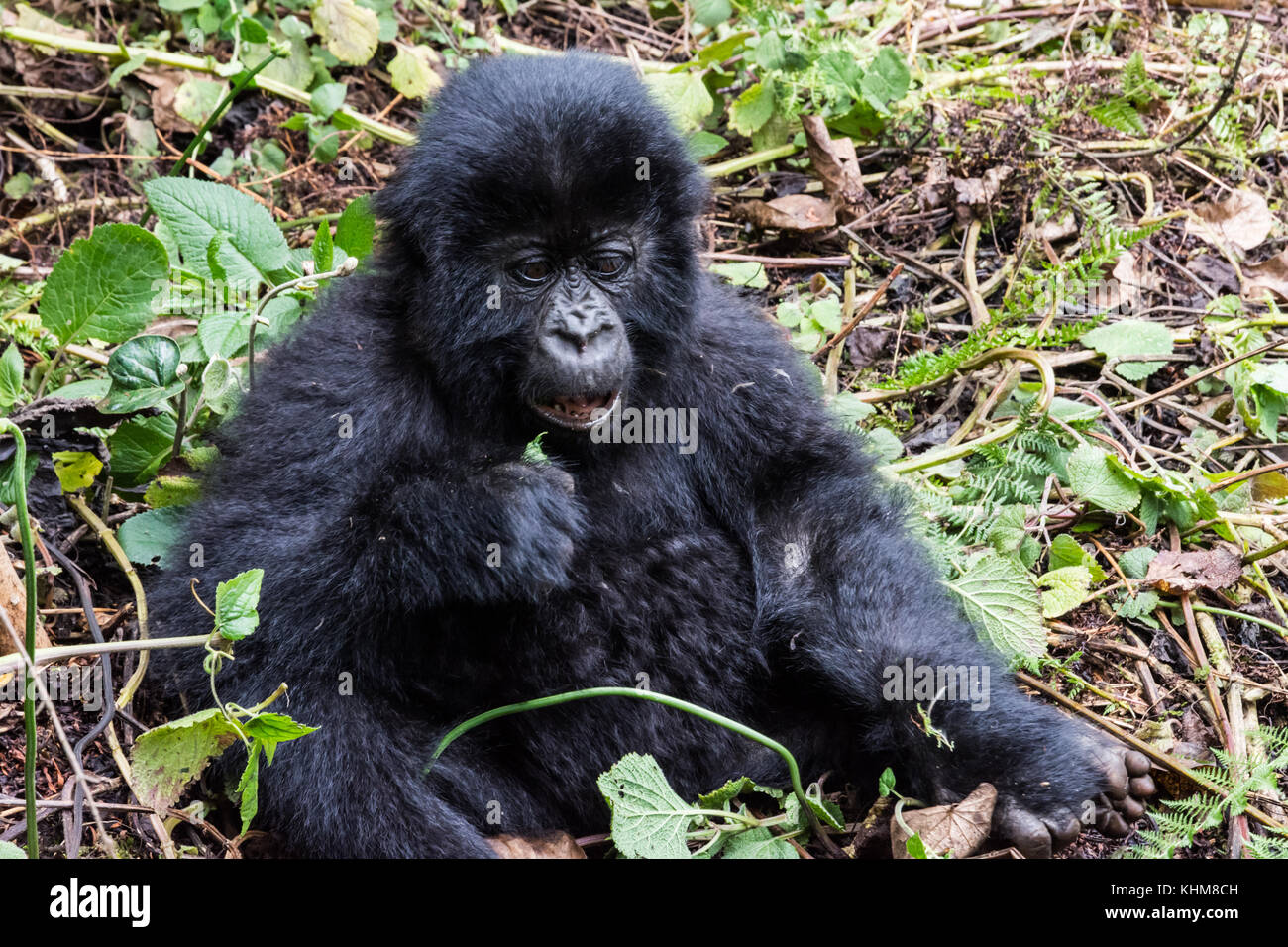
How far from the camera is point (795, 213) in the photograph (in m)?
6.48

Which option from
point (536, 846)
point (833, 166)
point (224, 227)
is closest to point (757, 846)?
point (536, 846)

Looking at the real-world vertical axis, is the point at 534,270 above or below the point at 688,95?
below

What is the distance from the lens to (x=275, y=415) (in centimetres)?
430

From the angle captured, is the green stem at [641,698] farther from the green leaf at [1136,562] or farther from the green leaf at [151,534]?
the green leaf at [1136,562]

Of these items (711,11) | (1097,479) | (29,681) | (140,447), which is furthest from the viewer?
(711,11)

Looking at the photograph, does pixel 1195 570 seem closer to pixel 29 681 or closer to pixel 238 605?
pixel 238 605

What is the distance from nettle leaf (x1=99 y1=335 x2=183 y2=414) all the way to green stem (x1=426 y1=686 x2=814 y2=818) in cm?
157

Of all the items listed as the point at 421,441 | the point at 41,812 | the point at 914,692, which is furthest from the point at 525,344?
the point at 41,812

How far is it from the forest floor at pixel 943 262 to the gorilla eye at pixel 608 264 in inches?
41.2

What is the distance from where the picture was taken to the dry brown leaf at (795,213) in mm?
6453

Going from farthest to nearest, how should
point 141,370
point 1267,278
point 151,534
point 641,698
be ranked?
1. point 1267,278
2. point 151,534
3. point 141,370
4. point 641,698

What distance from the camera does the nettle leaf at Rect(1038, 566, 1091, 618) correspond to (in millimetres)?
4762

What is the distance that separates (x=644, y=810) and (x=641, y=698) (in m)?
0.34

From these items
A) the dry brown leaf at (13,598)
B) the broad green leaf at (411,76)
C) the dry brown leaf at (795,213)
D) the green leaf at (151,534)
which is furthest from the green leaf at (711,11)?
the dry brown leaf at (13,598)
